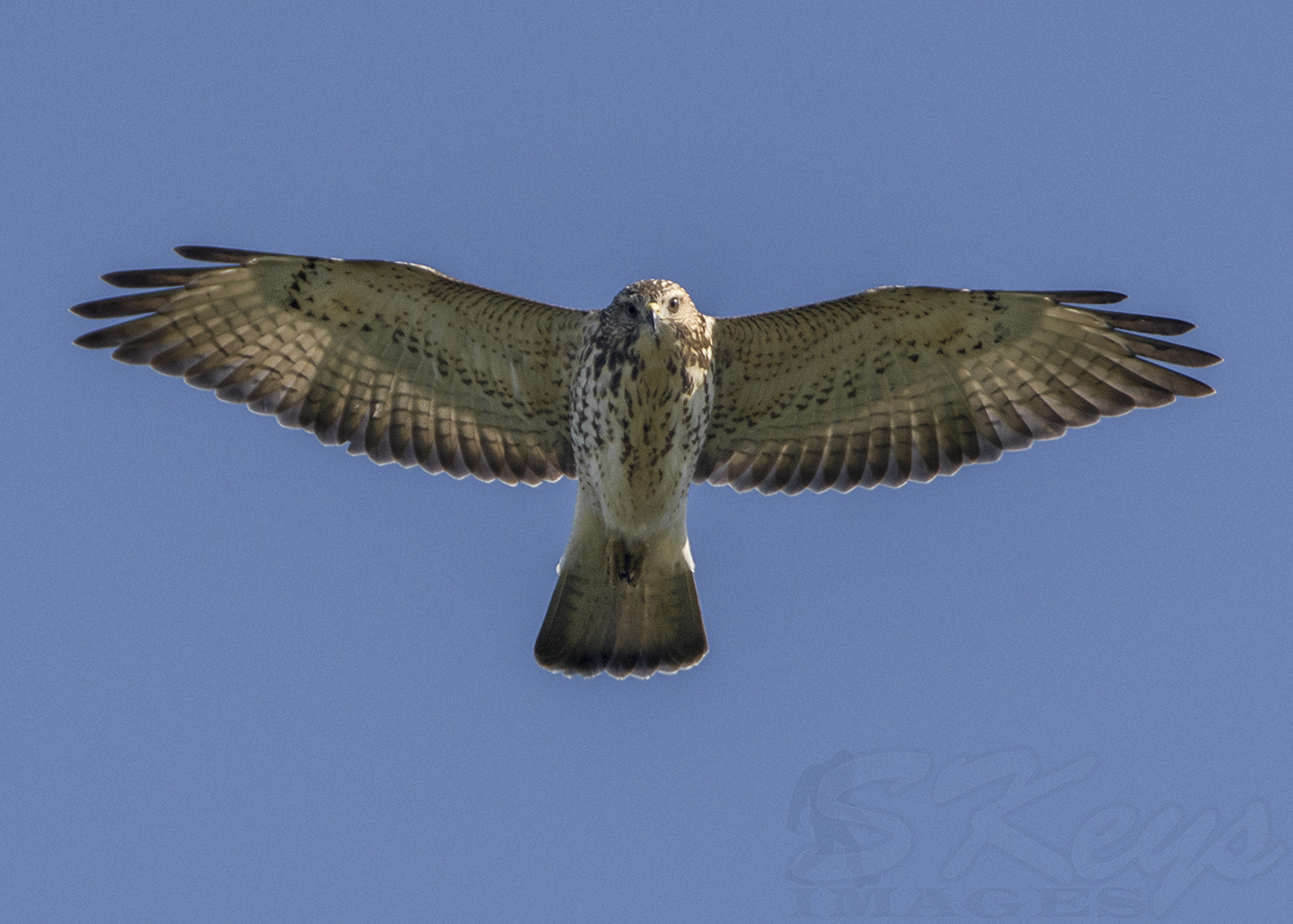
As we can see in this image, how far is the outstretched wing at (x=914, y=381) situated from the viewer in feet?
35.1

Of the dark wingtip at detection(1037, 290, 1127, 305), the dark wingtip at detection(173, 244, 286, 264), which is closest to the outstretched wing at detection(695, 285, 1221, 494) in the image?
the dark wingtip at detection(1037, 290, 1127, 305)

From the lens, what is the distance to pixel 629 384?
10211mm

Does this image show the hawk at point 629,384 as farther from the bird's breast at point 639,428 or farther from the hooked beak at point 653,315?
the hooked beak at point 653,315

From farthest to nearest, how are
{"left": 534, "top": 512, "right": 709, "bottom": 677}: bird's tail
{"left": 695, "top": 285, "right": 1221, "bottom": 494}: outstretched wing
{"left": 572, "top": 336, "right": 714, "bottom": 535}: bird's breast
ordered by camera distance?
{"left": 534, "top": 512, "right": 709, "bottom": 677}: bird's tail → {"left": 695, "top": 285, "right": 1221, "bottom": 494}: outstretched wing → {"left": 572, "top": 336, "right": 714, "bottom": 535}: bird's breast

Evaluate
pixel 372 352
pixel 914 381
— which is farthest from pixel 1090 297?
pixel 372 352

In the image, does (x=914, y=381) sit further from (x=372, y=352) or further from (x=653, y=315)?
(x=372, y=352)

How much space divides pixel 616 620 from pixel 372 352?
2435mm

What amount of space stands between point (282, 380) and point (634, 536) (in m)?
2.55

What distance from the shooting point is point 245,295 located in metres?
10.8

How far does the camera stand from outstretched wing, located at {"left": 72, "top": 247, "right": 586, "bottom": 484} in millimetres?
10609

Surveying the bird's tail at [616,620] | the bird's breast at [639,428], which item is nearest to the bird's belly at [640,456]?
the bird's breast at [639,428]

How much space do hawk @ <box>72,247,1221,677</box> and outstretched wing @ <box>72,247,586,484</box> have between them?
14mm

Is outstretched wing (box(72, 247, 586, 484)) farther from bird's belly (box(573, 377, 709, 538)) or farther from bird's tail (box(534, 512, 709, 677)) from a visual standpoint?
bird's tail (box(534, 512, 709, 677))

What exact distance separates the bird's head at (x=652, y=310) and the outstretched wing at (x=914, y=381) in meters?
0.59
